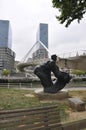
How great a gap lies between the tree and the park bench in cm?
1117

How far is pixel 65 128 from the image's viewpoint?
8.12 meters

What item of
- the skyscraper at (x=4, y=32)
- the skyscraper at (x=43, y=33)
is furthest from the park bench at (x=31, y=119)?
the skyscraper at (x=4, y=32)

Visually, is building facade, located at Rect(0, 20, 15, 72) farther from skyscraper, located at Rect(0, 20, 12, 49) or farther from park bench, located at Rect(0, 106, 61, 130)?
park bench, located at Rect(0, 106, 61, 130)

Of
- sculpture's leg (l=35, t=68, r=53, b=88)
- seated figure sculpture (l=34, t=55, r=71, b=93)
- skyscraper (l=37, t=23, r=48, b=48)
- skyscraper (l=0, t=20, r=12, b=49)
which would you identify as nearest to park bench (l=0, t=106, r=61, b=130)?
seated figure sculpture (l=34, t=55, r=71, b=93)

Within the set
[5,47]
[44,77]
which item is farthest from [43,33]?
[44,77]

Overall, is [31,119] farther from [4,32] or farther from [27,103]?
[4,32]

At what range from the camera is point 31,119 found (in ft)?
22.2

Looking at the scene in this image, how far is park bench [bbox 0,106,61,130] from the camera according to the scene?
620cm

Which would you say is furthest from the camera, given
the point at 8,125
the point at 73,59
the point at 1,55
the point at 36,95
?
the point at 1,55

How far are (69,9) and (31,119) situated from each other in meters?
12.1

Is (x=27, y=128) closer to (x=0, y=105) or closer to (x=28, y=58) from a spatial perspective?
(x=0, y=105)

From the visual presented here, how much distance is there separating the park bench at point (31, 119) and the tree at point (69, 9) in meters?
11.2

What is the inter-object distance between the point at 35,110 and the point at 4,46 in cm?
15660

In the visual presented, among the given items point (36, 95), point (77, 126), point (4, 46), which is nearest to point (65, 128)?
point (77, 126)
